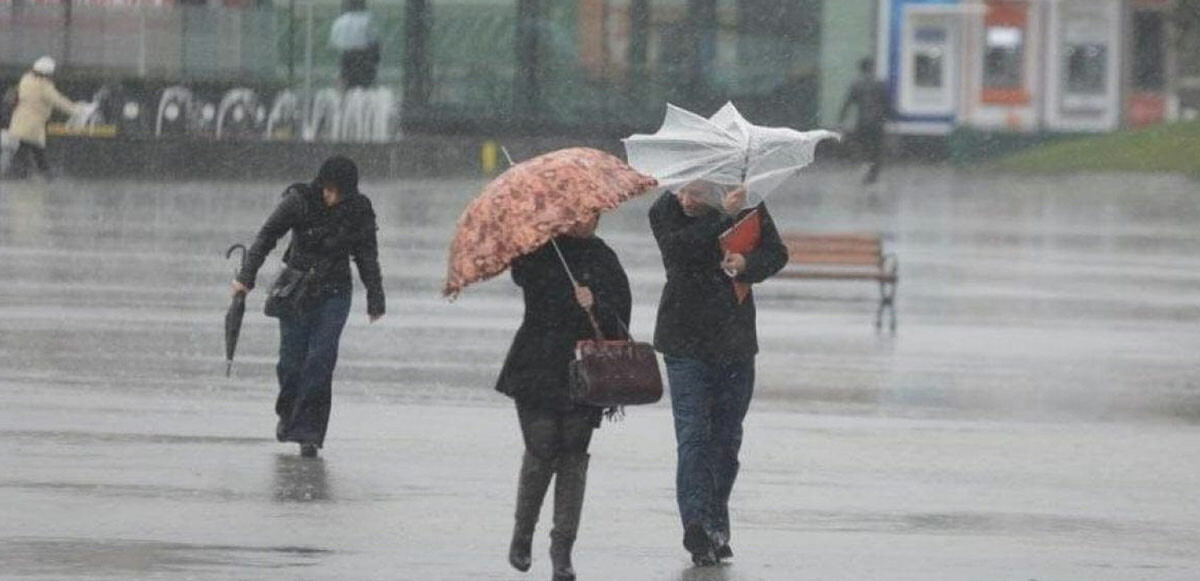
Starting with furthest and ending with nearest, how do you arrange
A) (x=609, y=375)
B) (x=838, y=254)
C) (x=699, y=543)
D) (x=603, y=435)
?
(x=838, y=254) → (x=603, y=435) → (x=699, y=543) → (x=609, y=375)

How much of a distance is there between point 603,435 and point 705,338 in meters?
4.10

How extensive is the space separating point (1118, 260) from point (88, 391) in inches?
607

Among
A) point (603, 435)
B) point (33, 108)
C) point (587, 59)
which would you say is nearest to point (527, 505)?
point (603, 435)

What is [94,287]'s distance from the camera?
919 inches

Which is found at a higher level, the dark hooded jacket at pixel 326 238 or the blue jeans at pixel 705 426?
the dark hooded jacket at pixel 326 238

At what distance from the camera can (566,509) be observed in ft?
35.8

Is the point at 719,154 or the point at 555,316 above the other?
the point at 719,154

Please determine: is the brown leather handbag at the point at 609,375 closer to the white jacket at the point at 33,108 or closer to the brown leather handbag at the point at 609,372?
the brown leather handbag at the point at 609,372

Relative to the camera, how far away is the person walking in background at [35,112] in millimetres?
36062

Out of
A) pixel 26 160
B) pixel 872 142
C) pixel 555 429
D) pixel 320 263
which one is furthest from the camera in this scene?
pixel 872 142

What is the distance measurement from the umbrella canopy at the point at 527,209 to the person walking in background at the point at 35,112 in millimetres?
25554

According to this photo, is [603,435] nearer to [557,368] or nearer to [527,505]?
[527,505]

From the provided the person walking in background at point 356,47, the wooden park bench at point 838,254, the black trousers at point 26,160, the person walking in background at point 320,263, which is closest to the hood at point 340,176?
the person walking in background at point 320,263

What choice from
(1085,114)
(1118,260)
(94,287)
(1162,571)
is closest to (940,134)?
(1085,114)
